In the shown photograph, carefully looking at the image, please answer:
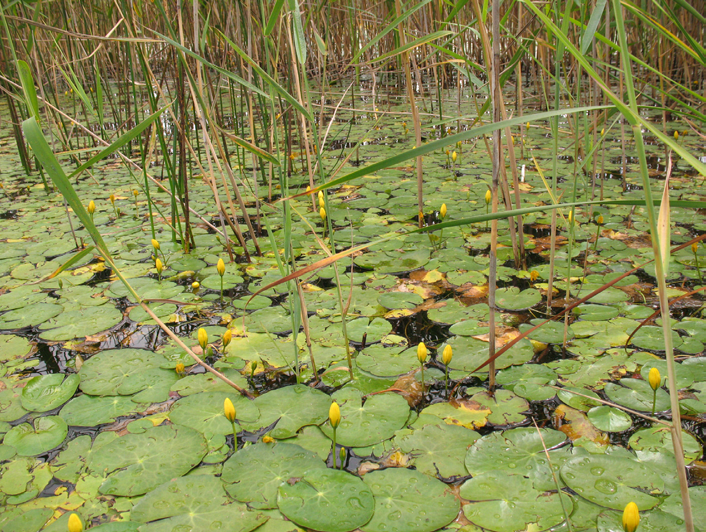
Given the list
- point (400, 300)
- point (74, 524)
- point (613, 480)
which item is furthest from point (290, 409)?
point (613, 480)

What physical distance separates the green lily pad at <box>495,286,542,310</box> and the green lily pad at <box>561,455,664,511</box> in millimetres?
696

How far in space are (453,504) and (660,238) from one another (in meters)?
0.68

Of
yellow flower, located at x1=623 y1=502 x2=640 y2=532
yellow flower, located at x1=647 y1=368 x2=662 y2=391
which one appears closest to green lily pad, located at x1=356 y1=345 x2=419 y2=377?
yellow flower, located at x1=647 y1=368 x2=662 y2=391

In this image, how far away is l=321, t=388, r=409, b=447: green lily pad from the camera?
1199 millimetres

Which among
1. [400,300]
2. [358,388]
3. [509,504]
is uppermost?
[400,300]

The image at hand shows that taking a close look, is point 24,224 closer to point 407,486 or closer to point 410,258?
point 410,258

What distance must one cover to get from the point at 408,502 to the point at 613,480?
43 centimetres

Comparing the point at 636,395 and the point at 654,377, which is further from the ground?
the point at 654,377

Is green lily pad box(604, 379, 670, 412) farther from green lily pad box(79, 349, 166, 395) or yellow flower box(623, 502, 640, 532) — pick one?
green lily pad box(79, 349, 166, 395)

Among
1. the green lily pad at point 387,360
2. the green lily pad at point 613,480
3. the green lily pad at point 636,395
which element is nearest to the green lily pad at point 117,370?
the green lily pad at point 387,360

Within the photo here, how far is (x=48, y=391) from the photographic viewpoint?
1.38 metres

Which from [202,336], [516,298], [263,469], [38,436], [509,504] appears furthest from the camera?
[516,298]

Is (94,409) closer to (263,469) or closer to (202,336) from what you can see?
(202,336)

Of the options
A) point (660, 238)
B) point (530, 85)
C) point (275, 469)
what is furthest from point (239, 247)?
point (530, 85)
